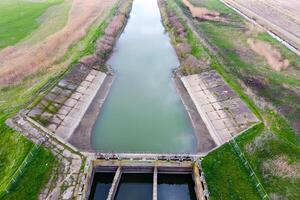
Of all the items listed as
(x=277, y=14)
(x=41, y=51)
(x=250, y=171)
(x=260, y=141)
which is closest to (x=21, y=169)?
(x=250, y=171)

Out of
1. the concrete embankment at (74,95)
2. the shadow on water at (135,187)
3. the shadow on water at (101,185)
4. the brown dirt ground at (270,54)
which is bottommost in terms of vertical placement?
the brown dirt ground at (270,54)

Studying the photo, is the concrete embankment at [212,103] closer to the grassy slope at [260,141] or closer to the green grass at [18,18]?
the grassy slope at [260,141]

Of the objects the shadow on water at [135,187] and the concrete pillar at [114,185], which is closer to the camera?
the concrete pillar at [114,185]

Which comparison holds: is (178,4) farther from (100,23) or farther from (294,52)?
(294,52)

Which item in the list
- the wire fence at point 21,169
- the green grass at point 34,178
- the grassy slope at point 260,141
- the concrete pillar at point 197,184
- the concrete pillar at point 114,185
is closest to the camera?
the green grass at point 34,178

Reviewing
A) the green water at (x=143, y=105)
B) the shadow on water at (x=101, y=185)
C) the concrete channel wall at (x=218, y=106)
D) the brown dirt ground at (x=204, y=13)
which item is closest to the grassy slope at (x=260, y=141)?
the concrete channel wall at (x=218, y=106)

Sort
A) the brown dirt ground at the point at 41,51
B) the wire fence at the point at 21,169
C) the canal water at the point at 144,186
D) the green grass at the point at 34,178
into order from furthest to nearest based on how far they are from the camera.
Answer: the brown dirt ground at the point at 41,51, the canal water at the point at 144,186, the wire fence at the point at 21,169, the green grass at the point at 34,178

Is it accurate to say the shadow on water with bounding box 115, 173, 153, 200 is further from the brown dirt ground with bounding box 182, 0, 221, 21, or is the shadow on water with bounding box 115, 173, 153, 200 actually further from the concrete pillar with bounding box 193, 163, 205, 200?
the brown dirt ground with bounding box 182, 0, 221, 21
